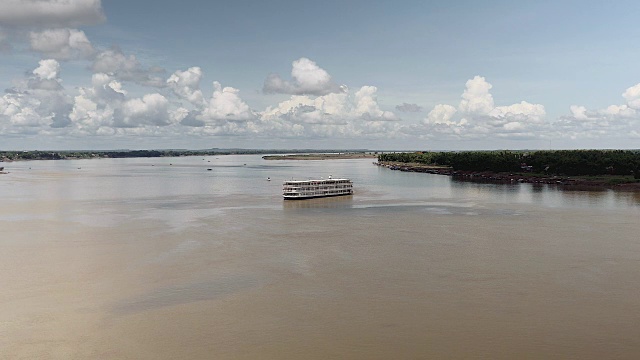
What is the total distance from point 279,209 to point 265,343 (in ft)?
138

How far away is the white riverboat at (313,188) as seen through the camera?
237ft

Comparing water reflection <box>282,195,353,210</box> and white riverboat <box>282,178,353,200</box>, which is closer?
water reflection <box>282,195,353,210</box>

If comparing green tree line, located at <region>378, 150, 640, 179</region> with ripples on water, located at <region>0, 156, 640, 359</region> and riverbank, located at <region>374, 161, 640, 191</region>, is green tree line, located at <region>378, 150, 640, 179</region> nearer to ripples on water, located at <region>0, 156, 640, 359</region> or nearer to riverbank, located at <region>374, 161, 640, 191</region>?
riverbank, located at <region>374, 161, 640, 191</region>

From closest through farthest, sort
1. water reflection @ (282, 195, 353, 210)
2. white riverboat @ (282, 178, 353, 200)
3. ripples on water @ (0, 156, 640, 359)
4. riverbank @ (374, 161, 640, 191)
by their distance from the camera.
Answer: ripples on water @ (0, 156, 640, 359) < water reflection @ (282, 195, 353, 210) < white riverboat @ (282, 178, 353, 200) < riverbank @ (374, 161, 640, 191)

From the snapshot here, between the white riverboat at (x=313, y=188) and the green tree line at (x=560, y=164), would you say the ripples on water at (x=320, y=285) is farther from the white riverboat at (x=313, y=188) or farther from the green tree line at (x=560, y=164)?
the green tree line at (x=560, y=164)

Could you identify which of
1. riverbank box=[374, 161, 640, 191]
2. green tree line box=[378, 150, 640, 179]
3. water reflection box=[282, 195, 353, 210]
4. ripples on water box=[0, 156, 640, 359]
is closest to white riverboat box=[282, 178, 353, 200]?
water reflection box=[282, 195, 353, 210]

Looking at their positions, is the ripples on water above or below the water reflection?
below

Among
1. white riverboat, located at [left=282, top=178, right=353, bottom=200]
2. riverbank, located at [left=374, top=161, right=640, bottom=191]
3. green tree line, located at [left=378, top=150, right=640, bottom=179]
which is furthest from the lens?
green tree line, located at [left=378, top=150, right=640, bottom=179]

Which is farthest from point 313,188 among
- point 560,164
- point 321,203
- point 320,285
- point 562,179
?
point 560,164

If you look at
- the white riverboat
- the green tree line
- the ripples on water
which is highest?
the green tree line

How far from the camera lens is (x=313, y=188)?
75.1m

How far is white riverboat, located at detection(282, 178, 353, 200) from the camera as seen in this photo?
72.3 meters

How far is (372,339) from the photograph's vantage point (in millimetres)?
20766

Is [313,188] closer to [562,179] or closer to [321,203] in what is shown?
[321,203]
